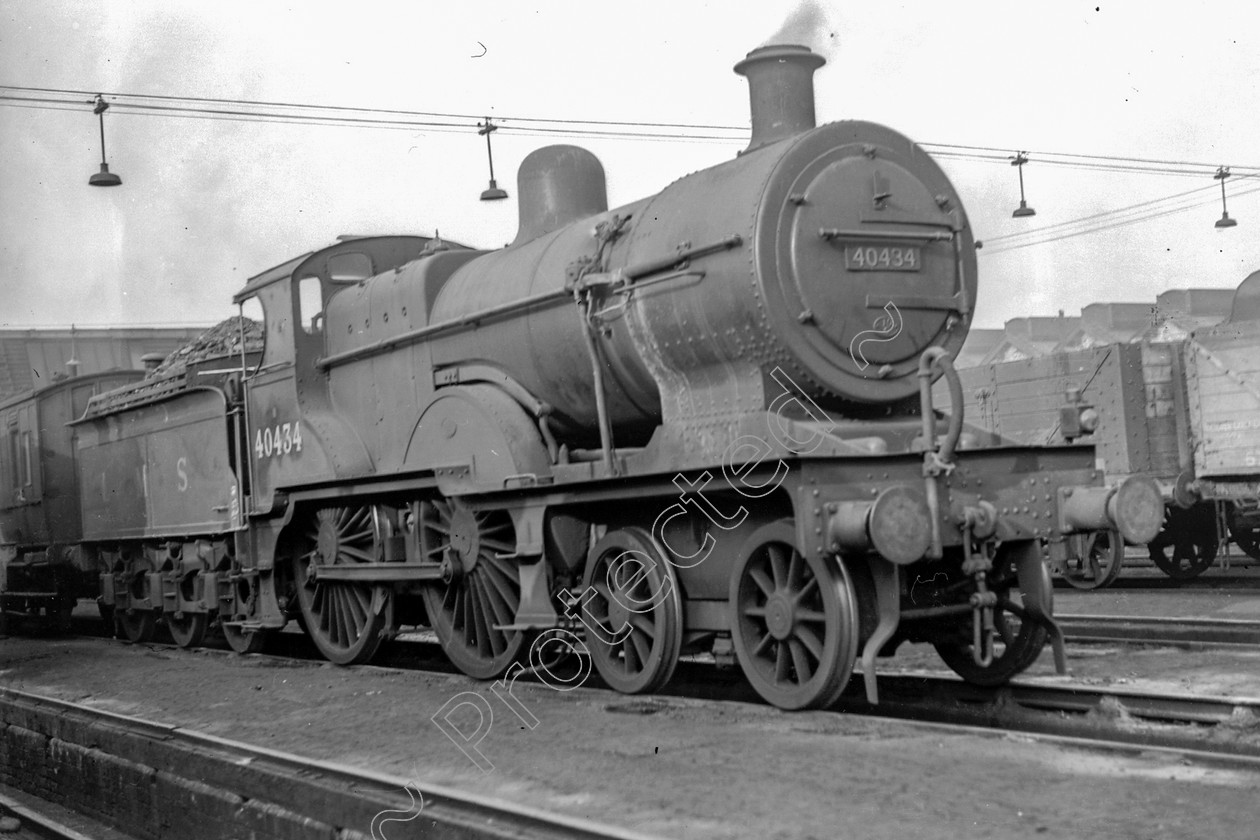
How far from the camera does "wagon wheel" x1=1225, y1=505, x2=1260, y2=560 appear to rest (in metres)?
16.2

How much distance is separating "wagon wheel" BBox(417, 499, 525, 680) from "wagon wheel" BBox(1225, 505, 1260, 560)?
10370 mm

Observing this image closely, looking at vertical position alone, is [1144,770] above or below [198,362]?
Result: below

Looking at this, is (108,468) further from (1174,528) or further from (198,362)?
(1174,528)

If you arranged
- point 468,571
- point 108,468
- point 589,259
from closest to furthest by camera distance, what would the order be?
point 589,259, point 468,571, point 108,468

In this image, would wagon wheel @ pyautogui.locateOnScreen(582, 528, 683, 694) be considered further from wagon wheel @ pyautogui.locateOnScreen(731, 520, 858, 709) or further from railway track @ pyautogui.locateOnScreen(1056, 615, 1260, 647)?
railway track @ pyautogui.locateOnScreen(1056, 615, 1260, 647)

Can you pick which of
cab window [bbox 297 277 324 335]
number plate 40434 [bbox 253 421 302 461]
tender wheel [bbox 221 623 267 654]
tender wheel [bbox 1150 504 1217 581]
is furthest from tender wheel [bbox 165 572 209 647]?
tender wheel [bbox 1150 504 1217 581]

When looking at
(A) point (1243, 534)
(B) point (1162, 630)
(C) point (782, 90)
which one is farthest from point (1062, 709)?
(A) point (1243, 534)

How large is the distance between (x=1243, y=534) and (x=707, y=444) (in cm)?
1188

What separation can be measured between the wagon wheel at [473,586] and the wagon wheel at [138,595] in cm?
592

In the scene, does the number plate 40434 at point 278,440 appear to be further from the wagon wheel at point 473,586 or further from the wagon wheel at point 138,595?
the wagon wheel at point 138,595

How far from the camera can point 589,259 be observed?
28.1ft

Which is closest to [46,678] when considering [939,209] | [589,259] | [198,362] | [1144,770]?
[198,362]

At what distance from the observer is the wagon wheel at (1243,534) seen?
1619 cm

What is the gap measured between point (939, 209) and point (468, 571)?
4.15 meters
